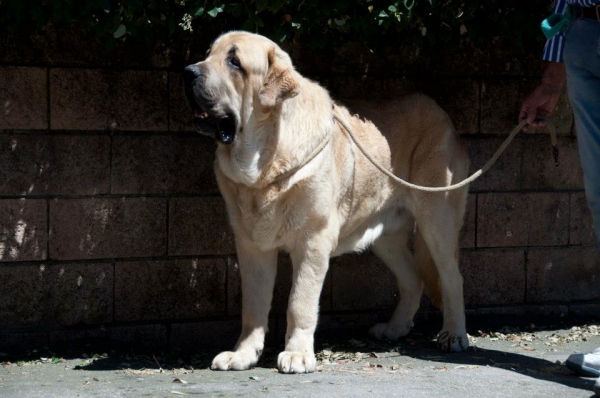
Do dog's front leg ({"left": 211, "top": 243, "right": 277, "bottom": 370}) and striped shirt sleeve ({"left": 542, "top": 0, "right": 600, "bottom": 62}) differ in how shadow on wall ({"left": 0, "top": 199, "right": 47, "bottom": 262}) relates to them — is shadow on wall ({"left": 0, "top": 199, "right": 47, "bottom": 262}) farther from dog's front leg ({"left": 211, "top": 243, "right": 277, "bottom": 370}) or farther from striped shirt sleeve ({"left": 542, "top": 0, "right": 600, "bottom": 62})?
striped shirt sleeve ({"left": 542, "top": 0, "right": 600, "bottom": 62})

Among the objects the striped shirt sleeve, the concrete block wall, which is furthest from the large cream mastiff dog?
the striped shirt sleeve

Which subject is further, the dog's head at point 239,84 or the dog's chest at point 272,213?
the dog's chest at point 272,213

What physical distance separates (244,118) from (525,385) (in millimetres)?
2071

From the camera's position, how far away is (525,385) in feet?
16.8

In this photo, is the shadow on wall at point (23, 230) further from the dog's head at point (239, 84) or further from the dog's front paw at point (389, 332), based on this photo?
the dog's front paw at point (389, 332)

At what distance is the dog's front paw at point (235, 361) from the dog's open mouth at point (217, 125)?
Answer: 1172 millimetres

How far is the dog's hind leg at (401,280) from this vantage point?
637 cm

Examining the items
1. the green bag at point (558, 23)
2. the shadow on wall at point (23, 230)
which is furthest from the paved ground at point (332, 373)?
the green bag at point (558, 23)

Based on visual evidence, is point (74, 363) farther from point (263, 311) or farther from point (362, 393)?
point (362, 393)

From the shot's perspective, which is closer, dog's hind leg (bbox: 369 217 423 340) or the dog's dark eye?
the dog's dark eye

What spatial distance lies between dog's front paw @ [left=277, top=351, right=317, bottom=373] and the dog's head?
47.5 inches

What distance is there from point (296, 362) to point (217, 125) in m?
1.34

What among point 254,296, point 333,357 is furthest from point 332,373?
point 254,296

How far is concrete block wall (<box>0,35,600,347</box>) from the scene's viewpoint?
5.64 meters
